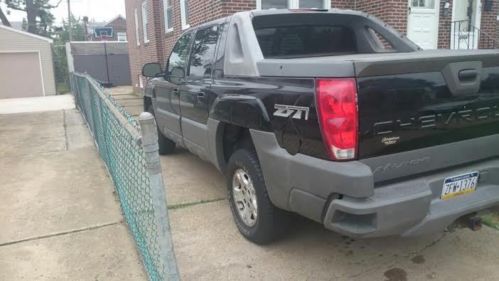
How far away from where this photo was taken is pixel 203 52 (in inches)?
176

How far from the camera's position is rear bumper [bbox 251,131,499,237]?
246 centimetres

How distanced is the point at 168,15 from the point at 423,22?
281 inches

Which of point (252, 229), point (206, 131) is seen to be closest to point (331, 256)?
point (252, 229)

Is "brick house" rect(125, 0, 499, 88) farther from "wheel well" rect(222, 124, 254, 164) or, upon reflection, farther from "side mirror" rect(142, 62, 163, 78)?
"wheel well" rect(222, 124, 254, 164)

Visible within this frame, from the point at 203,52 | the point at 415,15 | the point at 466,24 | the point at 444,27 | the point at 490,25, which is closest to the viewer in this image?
the point at 203,52

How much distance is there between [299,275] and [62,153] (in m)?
5.34

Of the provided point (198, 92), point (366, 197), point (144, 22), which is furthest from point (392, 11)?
point (144, 22)

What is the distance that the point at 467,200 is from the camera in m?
2.81

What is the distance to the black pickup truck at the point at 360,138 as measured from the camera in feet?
8.14

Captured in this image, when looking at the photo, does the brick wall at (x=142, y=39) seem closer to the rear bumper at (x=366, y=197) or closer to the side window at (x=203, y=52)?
the side window at (x=203, y=52)

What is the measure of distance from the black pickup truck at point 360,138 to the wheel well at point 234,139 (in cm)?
2

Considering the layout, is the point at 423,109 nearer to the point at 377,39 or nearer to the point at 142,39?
the point at 377,39

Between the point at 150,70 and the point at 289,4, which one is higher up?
the point at 289,4

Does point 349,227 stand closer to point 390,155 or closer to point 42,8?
point 390,155
